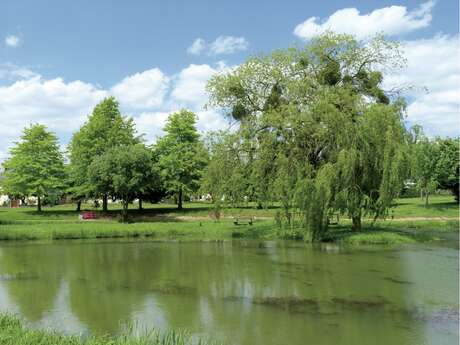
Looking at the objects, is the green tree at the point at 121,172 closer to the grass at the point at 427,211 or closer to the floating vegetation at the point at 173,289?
the grass at the point at 427,211

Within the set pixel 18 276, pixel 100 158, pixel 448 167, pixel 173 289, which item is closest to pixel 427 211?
pixel 448 167

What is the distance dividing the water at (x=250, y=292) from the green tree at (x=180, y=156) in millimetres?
24125

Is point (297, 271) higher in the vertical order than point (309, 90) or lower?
lower

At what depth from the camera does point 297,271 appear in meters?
19.8

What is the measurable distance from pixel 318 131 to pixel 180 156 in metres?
26.5

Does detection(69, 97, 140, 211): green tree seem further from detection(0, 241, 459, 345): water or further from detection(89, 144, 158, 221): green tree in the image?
detection(0, 241, 459, 345): water

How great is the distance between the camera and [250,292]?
15.8 metres

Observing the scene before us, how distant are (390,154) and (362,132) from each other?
2.13 metres

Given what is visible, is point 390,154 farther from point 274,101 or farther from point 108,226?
point 108,226

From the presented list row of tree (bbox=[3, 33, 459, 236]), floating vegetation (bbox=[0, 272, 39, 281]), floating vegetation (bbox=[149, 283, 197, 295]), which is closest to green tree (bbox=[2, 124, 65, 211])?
row of tree (bbox=[3, 33, 459, 236])

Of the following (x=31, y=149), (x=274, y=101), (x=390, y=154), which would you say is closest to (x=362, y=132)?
(x=390, y=154)

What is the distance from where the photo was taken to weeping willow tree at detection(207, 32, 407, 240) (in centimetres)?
2734

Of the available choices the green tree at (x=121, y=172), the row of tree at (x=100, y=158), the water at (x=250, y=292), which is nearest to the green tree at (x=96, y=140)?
the row of tree at (x=100, y=158)

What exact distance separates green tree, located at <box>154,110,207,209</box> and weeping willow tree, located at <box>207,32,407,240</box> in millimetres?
17444
